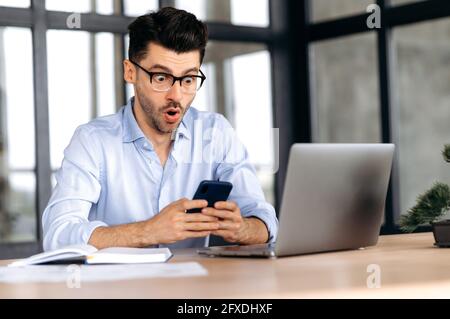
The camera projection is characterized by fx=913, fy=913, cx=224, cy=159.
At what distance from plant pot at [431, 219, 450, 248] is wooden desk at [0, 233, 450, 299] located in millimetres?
228

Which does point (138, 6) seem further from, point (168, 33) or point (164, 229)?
point (164, 229)

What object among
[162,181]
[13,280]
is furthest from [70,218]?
[13,280]

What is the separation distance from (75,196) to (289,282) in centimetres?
101

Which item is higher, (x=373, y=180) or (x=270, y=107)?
(x=270, y=107)

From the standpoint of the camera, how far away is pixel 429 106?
18.1 ft

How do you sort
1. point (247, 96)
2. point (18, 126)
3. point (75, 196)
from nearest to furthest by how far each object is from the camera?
1. point (75, 196)
2. point (18, 126)
3. point (247, 96)

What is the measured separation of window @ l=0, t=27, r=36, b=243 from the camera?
542 centimetres

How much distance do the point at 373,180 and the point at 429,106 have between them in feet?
10.9

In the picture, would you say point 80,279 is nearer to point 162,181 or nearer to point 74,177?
point 74,177

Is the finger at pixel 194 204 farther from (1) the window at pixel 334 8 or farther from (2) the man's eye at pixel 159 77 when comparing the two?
(1) the window at pixel 334 8

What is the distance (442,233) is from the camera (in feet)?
7.70

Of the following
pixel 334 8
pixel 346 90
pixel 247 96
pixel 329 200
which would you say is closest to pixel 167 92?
pixel 329 200

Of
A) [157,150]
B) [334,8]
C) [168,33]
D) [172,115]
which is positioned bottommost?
[157,150]

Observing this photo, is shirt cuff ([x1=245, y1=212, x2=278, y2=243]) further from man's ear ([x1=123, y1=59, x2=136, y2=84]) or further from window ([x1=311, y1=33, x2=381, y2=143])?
window ([x1=311, y1=33, x2=381, y2=143])
